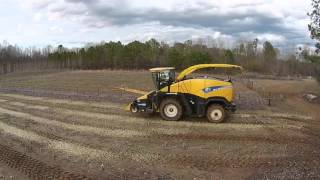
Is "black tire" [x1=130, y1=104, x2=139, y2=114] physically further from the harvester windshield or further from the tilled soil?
the harvester windshield

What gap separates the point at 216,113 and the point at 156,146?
16.5 ft

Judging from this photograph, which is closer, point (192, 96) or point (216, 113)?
point (216, 113)

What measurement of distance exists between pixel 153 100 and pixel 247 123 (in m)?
4.10

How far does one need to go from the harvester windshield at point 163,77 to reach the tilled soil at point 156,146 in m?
1.56

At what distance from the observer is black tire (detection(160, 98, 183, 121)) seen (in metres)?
19.0

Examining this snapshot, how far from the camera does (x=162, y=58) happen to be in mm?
89312

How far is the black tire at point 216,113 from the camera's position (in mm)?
18609

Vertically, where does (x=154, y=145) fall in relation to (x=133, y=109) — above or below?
below

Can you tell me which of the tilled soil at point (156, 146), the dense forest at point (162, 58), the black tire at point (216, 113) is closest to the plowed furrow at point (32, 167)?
the tilled soil at point (156, 146)

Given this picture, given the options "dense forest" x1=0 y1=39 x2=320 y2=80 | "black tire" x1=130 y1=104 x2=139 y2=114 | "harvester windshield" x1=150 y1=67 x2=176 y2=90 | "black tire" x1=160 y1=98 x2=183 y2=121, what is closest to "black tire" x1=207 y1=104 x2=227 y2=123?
"black tire" x1=160 y1=98 x2=183 y2=121

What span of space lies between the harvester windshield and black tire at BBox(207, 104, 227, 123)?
83.6 inches

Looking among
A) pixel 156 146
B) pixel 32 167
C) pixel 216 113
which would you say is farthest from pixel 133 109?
pixel 32 167

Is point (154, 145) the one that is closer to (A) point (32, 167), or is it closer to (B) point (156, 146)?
(B) point (156, 146)

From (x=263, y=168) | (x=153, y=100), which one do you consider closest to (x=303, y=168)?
(x=263, y=168)
